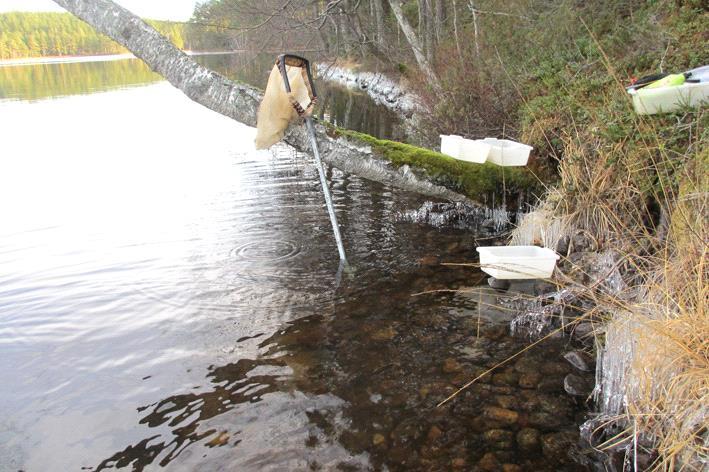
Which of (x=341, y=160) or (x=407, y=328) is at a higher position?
(x=341, y=160)

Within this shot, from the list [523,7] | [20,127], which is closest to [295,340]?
[523,7]

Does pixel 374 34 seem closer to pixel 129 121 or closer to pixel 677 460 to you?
pixel 129 121

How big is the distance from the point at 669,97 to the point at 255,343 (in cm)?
382

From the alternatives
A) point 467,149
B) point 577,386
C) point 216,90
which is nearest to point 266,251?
point 216,90

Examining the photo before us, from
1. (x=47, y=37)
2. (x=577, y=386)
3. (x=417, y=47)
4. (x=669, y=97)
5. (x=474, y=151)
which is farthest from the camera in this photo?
(x=47, y=37)

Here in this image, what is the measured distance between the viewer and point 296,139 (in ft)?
18.7

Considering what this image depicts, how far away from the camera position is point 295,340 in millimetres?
3990

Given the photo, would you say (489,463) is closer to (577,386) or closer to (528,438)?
(528,438)

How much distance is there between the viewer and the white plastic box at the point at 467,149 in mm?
5531

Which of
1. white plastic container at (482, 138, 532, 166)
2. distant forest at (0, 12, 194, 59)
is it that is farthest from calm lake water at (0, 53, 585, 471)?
distant forest at (0, 12, 194, 59)

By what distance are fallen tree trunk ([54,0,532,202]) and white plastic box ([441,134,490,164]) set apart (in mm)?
195

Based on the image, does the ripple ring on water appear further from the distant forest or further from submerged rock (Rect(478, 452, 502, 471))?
the distant forest

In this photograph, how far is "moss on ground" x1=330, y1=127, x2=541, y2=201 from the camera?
5.83 m

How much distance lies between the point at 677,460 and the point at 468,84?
24.1 feet
